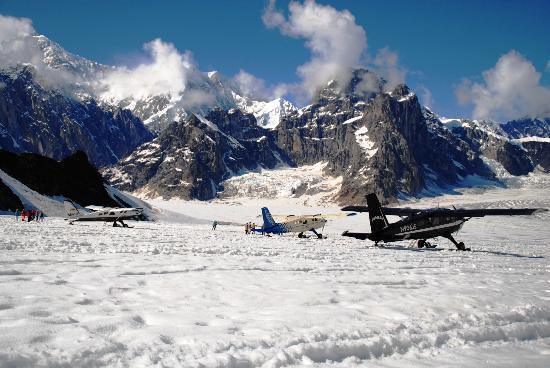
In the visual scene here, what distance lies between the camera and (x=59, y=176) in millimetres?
79750

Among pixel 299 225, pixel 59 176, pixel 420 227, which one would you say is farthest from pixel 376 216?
pixel 59 176

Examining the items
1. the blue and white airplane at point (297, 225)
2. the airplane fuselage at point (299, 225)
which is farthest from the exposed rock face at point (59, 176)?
the airplane fuselage at point (299, 225)

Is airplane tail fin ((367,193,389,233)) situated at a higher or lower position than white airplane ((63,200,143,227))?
higher

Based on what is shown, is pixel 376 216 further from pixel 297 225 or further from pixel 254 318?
pixel 254 318

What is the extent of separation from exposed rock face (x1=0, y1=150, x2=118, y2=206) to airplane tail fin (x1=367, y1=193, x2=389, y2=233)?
64.9 meters

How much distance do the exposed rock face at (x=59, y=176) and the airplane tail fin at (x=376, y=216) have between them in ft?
213

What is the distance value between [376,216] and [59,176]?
72391mm

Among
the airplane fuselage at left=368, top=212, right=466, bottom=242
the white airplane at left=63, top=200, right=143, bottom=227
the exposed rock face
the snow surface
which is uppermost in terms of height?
the exposed rock face

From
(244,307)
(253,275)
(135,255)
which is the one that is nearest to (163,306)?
(244,307)

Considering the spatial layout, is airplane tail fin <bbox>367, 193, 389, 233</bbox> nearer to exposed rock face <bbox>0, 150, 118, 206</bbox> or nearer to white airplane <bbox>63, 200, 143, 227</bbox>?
white airplane <bbox>63, 200, 143, 227</bbox>

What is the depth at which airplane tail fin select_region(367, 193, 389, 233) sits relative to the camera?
27.2 m

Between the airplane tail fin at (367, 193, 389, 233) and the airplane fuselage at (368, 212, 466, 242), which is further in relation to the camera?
the airplane tail fin at (367, 193, 389, 233)

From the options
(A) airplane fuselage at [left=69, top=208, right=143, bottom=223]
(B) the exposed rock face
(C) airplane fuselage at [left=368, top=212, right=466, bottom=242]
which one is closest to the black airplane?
(C) airplane fuselage at [left=368, top=212, right=466, bottom=242]

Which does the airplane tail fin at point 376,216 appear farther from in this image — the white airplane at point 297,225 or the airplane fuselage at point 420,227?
the white airplane at point 297,225
